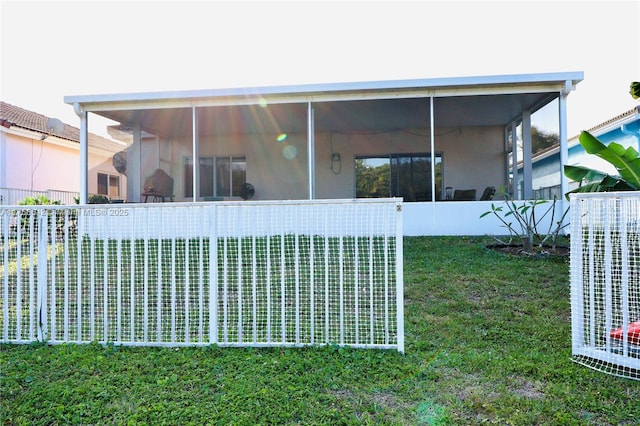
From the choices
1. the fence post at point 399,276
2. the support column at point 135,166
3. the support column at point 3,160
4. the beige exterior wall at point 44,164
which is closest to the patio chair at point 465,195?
the fence post at point 399,276

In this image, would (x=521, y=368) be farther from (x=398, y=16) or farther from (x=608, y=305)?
(x=398, y=16)

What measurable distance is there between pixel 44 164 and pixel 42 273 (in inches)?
506

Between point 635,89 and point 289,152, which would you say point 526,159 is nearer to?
point 635,89

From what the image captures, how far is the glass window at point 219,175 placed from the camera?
12016 millimetres

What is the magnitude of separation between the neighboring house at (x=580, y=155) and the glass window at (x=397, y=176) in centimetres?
279

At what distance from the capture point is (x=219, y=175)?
12.1m

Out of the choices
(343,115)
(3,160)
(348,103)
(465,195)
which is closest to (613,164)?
(348,103)

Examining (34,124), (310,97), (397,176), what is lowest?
(397,176)

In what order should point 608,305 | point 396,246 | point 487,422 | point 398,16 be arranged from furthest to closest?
point 398,16, point 396,246, point 608,305, point 487,422

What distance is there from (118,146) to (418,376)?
55.8 ft

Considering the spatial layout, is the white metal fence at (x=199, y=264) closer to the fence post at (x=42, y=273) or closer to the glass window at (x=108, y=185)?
the fence post at (x=42, y=273)

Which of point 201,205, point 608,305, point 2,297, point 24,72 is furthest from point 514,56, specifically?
point 24,72

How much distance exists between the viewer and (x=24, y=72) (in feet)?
32.3

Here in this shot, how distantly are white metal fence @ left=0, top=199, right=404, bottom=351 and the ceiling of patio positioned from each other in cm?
562
